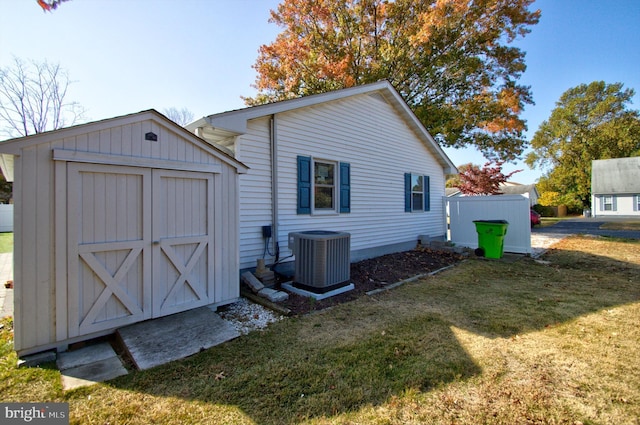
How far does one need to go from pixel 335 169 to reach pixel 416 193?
165 inches

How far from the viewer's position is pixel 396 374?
276 centimetres

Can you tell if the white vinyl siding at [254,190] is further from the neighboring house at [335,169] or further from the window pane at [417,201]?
the window pane at [417,201]

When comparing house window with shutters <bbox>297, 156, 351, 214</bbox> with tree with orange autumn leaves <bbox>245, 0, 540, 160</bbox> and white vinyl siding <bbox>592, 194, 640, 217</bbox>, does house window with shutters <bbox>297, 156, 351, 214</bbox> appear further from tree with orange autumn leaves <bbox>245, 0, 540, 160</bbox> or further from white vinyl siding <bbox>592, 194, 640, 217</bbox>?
white vinyl siding <bbox>592, 194, 640, 217</bbox>

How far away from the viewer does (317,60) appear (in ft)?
49.7

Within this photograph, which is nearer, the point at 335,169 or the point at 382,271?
the point at 382,271

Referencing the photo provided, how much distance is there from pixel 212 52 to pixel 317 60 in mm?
6267

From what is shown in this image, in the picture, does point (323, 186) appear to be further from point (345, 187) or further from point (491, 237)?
point (491, 237)

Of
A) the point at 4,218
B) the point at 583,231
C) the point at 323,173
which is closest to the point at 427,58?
the point at 323,173

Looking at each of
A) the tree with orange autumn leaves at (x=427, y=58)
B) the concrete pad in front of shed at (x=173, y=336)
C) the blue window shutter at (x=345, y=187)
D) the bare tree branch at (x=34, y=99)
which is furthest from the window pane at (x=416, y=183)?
the bare tree branch at (x=34, y=99)

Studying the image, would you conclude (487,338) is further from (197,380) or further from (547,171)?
(547,171)

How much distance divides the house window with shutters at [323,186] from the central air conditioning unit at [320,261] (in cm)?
136

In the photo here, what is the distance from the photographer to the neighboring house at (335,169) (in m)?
5.69

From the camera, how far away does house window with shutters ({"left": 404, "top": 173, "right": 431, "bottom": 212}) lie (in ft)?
31.7

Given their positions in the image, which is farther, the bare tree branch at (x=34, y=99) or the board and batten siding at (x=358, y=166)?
the bare tree branch at (x=34, y=99)
